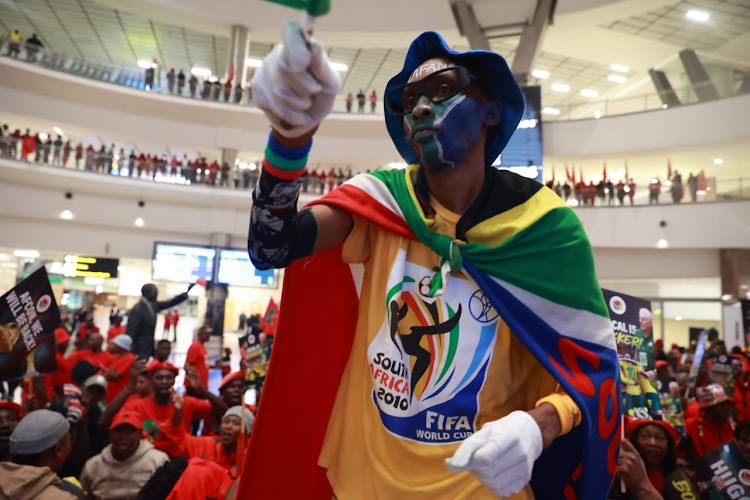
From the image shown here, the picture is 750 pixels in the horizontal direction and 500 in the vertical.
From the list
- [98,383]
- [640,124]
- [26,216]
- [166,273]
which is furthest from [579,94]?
[98,383]

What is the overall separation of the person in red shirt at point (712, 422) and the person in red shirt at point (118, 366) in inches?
204

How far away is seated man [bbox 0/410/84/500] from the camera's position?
228cm

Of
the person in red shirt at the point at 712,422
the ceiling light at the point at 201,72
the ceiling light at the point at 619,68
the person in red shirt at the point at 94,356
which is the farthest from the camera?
the ceiling light at the point at 201,72

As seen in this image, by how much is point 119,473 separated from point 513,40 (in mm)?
16876

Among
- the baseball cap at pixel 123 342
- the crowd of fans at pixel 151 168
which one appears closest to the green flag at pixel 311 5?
the baseball cap at pixel 123 342

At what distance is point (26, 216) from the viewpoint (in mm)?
17250

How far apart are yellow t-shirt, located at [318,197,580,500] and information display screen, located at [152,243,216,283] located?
46.9 feet

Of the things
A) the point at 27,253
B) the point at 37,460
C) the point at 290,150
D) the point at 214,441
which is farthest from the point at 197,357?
the point at 27,253

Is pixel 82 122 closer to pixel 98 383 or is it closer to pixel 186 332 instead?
pixel 186 332

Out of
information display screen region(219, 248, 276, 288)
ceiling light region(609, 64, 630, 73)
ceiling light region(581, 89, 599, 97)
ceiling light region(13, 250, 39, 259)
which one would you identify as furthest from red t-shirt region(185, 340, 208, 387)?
ceiling light region(581, 89, 599, 97)

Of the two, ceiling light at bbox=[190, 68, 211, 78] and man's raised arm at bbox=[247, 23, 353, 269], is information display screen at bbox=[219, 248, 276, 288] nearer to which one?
ceiling light at bbox=[190, 68, 211, 78]

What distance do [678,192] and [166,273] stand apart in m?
13.0

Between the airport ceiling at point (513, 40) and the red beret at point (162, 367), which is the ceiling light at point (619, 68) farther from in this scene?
the red beret at point (162, 367)

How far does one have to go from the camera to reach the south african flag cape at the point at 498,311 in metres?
1.41
